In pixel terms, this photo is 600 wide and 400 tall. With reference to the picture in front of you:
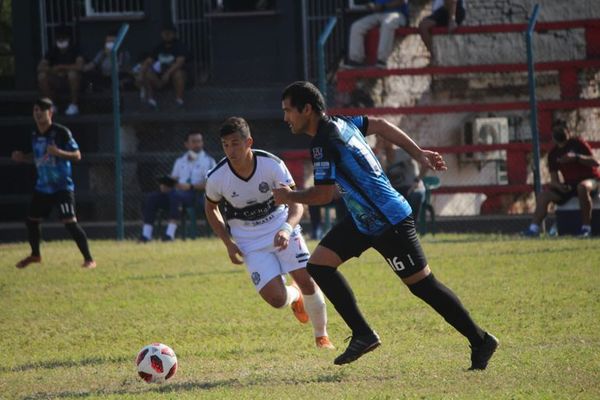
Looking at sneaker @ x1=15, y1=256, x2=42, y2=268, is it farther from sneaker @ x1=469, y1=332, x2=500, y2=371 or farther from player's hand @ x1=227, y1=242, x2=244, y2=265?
sneaker @ x1=469, y1=332, x2=500, y2=371

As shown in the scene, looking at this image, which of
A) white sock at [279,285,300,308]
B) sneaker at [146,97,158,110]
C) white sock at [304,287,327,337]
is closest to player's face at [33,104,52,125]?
white sock at [279,285,300,308]

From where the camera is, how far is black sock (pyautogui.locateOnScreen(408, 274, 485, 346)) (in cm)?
753

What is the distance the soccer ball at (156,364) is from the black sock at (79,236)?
7242 millimetres

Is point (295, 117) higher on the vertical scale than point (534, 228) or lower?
higher

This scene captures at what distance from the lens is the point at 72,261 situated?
16.3 meters

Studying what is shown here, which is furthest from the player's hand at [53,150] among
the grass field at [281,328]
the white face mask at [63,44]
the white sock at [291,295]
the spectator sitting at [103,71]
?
the white face mask at [63,44]

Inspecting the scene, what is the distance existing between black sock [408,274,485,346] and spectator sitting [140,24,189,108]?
14.7 metres

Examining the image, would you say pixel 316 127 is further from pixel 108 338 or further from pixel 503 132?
pixel 503 132

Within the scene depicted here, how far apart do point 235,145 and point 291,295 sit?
1228mm

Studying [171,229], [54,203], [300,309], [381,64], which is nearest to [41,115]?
[54,203]

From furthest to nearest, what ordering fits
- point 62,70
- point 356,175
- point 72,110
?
point 62,70
point 72,110
point 356,175

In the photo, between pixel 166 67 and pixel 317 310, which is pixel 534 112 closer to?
pixel 166 67

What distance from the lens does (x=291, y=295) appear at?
9.38m

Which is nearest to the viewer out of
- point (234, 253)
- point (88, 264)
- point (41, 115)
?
point (234, 253)
